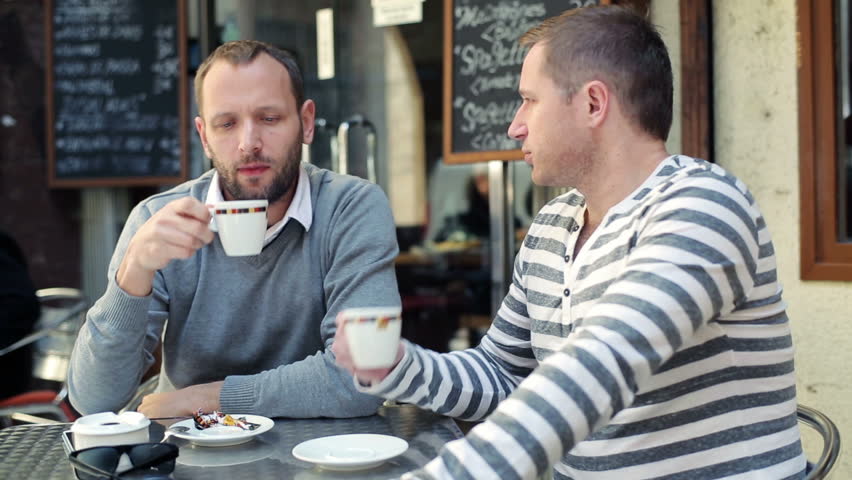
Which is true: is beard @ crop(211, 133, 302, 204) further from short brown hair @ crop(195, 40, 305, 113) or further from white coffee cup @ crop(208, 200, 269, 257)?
white coffee cup @ crop(208, 200, 269, 257)

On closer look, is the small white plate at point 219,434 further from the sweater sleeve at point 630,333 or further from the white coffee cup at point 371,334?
the sweater sleeve at point 630,333

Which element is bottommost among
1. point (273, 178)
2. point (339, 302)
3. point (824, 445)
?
point (824, 445)

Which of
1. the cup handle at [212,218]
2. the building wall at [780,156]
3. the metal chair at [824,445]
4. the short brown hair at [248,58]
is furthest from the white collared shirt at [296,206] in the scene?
the building wall at [780,156]

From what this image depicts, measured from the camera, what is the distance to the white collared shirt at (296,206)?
217 centimetres

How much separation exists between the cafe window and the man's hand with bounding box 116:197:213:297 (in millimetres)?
1820

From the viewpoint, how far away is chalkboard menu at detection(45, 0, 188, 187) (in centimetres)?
483

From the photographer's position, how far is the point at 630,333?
1277 millimetres

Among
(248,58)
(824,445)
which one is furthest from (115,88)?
(824,445)

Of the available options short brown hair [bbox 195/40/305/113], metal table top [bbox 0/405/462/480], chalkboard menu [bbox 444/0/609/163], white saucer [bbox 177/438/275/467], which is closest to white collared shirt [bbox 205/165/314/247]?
short brown hair [bbox 195/40/305/113]

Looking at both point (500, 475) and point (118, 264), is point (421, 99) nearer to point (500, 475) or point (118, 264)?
point (118, 264)

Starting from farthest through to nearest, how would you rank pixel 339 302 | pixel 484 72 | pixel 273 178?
pixel 484 72, pixel 273 178, pixel 339 302

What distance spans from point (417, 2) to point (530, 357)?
246 cm

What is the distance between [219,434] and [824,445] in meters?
1.08

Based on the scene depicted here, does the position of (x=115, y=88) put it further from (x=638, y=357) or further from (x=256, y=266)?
(x=638, y=357)
